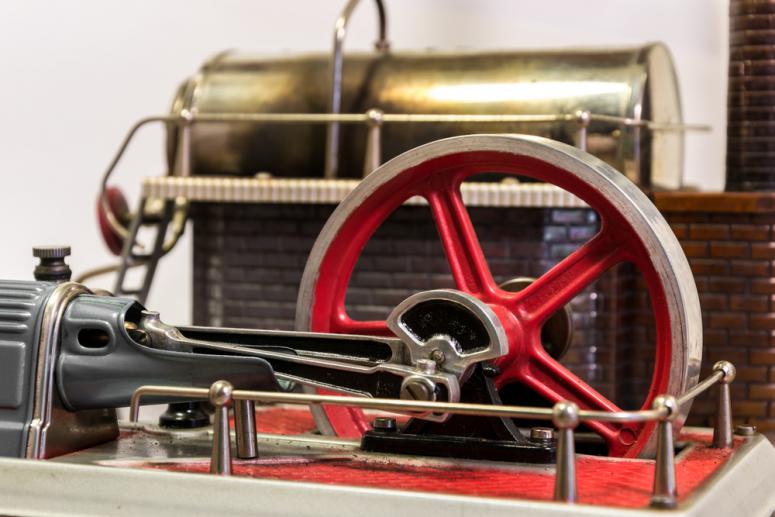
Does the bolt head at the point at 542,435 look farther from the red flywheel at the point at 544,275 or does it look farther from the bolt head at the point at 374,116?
the bolt head at the point at 374,116

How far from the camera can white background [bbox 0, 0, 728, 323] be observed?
228 inches

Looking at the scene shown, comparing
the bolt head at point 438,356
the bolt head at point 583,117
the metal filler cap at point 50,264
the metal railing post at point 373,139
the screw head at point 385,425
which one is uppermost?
the bolt head at point 583,117

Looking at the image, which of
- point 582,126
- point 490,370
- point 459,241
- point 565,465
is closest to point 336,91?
point 582,126

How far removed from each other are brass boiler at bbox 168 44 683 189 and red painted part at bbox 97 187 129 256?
0.99ft

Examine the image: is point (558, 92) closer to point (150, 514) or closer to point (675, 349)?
point (675, 349)

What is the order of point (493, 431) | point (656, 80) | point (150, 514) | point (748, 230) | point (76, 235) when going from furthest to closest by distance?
point (76, 235), point (656, 80), point (748, 230), point (493, 431), point (150, 514)

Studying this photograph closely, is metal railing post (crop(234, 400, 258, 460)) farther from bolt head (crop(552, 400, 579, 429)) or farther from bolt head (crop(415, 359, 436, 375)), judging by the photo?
bolt head (crop(552, 400, 579, 429))

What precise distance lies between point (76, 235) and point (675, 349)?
385cm

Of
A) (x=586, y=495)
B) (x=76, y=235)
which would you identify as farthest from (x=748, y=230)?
(x=76, y=235)

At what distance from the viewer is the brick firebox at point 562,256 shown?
151 inches

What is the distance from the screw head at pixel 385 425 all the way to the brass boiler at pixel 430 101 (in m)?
1.25

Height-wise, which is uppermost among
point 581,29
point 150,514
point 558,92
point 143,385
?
point 581,29

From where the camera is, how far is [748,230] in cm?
382

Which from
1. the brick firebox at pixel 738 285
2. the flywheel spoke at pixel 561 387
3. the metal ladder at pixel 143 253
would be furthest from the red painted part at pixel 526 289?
the metal ladder at pixel 143 253
